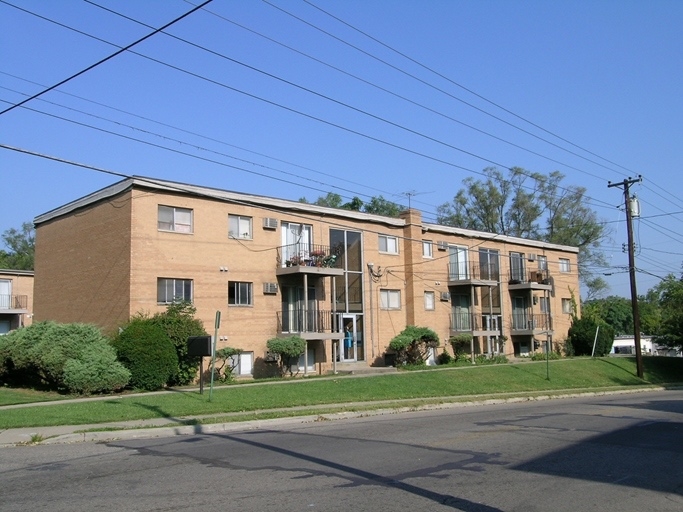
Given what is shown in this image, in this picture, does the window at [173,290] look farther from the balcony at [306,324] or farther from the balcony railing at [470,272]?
the balcony railing at [470,272]

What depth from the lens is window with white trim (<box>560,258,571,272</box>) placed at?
49719 mm

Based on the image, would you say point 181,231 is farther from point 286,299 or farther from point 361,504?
point 361,504

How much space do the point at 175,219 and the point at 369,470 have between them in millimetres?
19613

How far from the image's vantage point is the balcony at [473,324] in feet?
129

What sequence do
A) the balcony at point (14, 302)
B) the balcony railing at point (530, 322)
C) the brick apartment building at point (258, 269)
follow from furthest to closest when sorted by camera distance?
the balcony railing at point (530, 322)
the balcony at point (14, 302)
the brick apartment building at point (258, 269)

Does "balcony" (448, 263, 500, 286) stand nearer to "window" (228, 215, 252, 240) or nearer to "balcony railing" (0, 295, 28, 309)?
"window" (228, 215, 252, 240)

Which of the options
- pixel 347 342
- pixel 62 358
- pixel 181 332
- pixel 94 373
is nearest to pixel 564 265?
pixel 347 342

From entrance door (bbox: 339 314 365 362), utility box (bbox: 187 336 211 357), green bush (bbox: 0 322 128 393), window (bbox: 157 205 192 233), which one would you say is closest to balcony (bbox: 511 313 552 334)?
entrance door (bbox: 339 314 365 362)

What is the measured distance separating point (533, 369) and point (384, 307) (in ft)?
25.9

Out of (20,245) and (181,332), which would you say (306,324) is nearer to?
(181,332)

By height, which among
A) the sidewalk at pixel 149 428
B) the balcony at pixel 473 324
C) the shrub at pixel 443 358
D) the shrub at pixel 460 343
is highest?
the balcony at pixel 473 324

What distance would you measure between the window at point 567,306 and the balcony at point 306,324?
78.6 ft

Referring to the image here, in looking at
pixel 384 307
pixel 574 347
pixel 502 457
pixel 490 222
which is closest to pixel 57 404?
pixel 502 457

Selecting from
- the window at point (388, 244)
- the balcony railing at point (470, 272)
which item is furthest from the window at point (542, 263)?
the window at point (388, 244)
